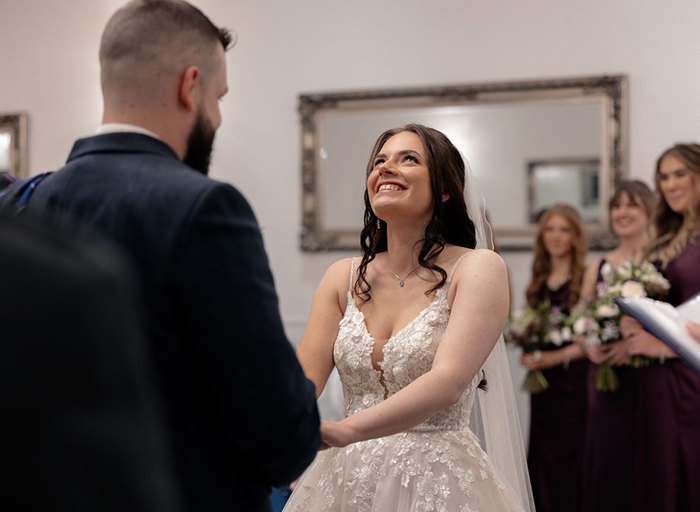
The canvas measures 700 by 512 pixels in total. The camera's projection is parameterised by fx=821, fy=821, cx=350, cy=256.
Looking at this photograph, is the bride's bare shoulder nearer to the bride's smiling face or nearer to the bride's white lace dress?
the bride's white lace dress

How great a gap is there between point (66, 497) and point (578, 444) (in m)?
4.71

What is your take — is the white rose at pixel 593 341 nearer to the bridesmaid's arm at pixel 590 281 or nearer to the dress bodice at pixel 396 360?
the bridesmaid's arm at pixel 590 281

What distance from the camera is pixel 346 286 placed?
2.37m

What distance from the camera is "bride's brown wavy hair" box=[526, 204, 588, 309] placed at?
4969 millimetres

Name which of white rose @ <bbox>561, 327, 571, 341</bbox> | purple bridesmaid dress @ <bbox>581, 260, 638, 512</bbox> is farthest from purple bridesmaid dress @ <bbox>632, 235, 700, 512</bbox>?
white rose @ <bbox>561, 327, 571, 341</bbox>

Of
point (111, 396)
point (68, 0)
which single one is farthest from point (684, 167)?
point (68, 0)

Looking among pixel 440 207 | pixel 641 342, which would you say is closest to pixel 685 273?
pixel 641 342

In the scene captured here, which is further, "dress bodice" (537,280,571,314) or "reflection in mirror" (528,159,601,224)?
"reflection in mirror" (528,159,601,224)

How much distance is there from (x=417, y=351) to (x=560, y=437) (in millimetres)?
3063

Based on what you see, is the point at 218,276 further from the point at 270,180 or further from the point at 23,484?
the point at 270,180

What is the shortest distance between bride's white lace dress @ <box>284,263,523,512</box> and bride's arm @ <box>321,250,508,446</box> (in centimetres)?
13

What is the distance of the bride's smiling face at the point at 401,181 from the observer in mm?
2225

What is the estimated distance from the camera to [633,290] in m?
3.82

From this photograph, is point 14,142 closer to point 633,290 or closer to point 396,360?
point 633,290
